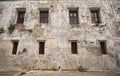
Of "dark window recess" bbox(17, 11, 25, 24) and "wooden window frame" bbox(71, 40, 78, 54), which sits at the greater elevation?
"dark window recess" bbox(17, 11, 25, 24)

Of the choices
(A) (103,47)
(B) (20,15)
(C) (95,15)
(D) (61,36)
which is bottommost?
(A) (103,47)

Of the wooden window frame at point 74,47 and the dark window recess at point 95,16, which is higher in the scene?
the dark window recess at point 95,16

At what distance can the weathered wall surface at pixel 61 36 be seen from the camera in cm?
1137

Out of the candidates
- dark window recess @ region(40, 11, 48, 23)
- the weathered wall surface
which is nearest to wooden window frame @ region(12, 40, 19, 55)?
the weathered wall surface

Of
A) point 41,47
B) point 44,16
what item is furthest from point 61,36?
point 44,16

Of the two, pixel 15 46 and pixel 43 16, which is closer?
pixel 15 46

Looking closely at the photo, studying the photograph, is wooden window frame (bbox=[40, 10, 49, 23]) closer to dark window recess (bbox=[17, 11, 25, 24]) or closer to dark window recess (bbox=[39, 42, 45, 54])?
dark window recess (bbox=[17, 11, 25, 24])

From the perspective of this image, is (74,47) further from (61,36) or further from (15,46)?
(15,46)

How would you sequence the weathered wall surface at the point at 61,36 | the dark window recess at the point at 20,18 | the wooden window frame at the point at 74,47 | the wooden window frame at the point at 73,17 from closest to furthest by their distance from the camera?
the weathered wall surface at the point at 61,36 < the wooden window frame at the point at 74,47 < the wooden window frame at the point at 73,17 < the dark window recess at the point at 20,18

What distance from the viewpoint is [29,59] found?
1147 cm

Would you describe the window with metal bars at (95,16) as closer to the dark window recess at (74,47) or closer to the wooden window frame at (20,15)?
the dark window recess at (74,47)

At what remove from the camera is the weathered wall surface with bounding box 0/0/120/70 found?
11367mm

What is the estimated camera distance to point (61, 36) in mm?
12141

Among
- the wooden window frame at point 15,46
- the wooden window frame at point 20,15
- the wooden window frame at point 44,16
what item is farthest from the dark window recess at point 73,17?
the wooden window frame at point 15,46
